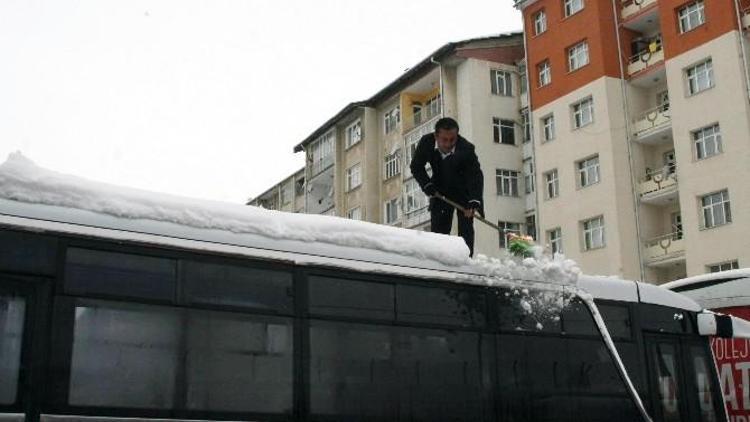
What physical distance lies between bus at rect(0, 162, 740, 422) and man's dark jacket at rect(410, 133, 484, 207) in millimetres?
1926

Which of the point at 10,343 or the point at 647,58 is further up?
the point at 647,58

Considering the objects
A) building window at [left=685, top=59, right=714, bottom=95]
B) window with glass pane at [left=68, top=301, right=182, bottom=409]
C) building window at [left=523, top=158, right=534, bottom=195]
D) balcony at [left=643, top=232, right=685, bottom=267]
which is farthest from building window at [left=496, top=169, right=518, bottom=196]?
window with glass pane at [left=68, top=301, right=182, bottom=409]

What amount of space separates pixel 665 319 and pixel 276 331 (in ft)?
12.1

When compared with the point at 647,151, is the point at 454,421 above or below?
below

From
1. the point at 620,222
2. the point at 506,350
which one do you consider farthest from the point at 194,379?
the point at 620,222

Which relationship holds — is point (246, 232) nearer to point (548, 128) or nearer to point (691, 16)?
point (691, 16)

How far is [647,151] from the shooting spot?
31.4 meters

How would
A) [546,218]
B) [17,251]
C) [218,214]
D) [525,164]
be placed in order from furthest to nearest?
[525,164] < [546,218] < [218,214] < [17,251]

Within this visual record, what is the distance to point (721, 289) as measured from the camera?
9.62 m

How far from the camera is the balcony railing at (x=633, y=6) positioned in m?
31.3

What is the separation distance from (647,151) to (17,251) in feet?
96.0

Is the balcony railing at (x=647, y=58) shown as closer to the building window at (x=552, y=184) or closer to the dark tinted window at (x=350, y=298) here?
the building window at (x=552, y=184)

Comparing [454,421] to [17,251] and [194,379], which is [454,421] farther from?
[17,251]

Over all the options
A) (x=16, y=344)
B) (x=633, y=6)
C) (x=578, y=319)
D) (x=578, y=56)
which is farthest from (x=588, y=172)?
(x=16, y=344)
